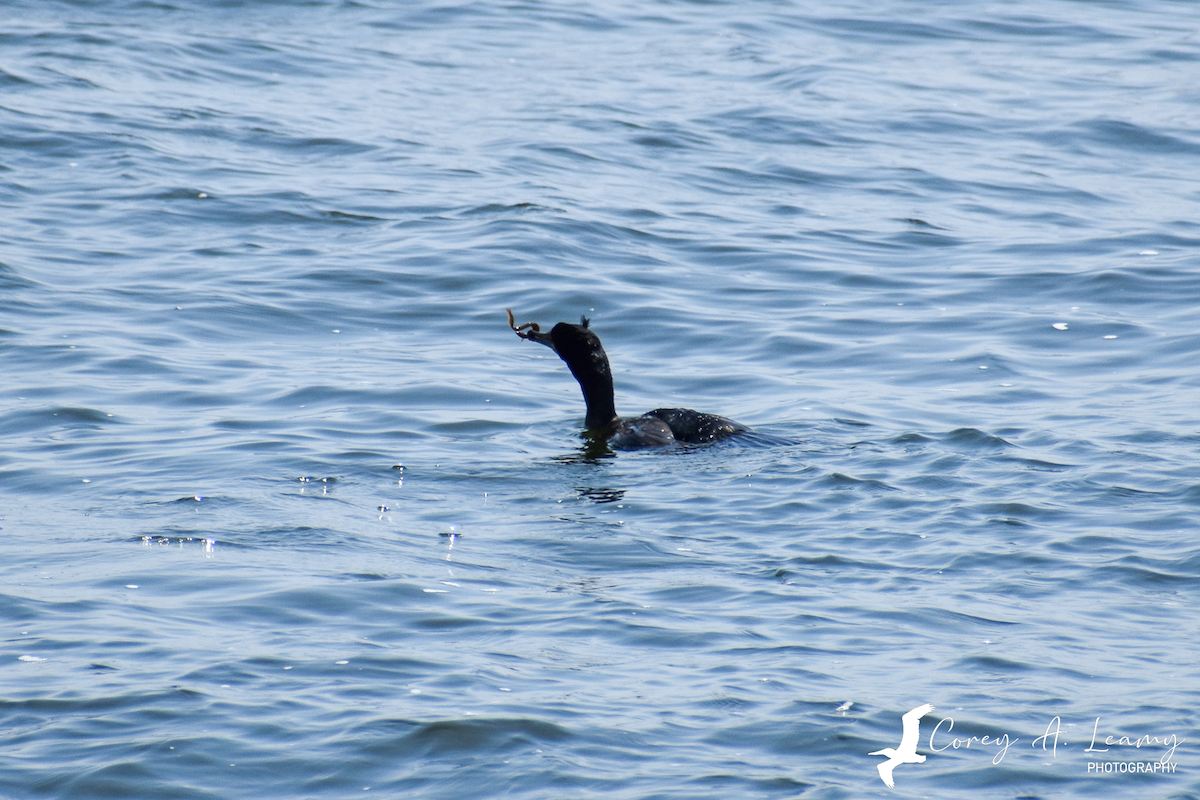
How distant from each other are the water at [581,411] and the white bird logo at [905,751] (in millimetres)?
43

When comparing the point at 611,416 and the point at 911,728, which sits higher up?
the point at 911,728

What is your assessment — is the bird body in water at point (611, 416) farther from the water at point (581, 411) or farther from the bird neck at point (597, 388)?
the water at point (581, 411)

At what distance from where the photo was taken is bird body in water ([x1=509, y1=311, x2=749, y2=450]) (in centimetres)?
865

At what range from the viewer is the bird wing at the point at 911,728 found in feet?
15.9

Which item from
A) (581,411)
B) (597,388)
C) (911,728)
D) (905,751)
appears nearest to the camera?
(905,751)

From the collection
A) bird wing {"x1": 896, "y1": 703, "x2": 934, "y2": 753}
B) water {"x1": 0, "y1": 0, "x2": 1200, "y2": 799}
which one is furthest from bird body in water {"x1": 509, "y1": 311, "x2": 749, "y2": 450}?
bird wing {"x1": 896, "y1": 703, "x2": 934, "y2": 753}

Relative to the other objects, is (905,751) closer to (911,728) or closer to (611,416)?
(911,728)

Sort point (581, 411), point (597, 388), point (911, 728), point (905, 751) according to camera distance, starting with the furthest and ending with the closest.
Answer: point (581, 411) → point (597, 388) → point (911, 728) → point (905, 751)

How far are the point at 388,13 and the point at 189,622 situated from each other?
1700cm

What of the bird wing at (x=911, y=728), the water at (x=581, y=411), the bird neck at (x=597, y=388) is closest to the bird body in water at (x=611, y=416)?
the bird neck at (x=597, y=388)

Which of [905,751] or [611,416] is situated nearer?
[905,751]

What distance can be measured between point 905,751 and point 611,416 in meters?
4.36

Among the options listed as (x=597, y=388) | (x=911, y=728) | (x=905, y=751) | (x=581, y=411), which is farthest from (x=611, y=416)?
(x=905, y=751)

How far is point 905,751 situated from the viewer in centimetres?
482
